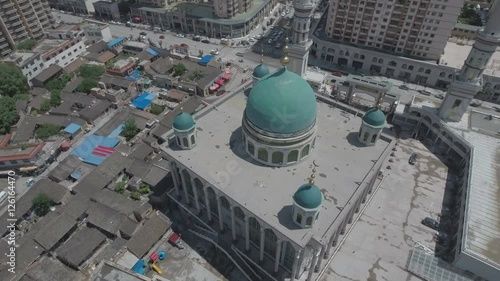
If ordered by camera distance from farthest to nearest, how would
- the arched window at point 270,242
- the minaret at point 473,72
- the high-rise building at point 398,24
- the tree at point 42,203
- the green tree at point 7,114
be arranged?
the high-rise building at point 398,24 < the green tree at point 7,114 < the minaret at point 473,72 < the tree at point 42,203 < the arched window at point 270,242

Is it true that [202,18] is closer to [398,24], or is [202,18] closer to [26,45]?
[26,45]

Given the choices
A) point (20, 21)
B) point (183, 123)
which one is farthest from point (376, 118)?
point (20, 21)

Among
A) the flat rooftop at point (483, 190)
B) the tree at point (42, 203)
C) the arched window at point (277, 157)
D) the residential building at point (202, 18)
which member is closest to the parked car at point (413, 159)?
the flat rooftop at point (483, 190)

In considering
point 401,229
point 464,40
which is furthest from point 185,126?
point 464,40

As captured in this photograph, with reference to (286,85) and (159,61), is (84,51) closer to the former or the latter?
(159,61)

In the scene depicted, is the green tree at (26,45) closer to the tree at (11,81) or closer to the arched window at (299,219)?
the tree at (11,81)

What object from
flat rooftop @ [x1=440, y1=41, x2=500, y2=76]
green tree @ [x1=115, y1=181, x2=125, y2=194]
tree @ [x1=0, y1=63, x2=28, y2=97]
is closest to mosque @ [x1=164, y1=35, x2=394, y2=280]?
green tree @ [x1=115, y1=181, x2=125, y2=194]

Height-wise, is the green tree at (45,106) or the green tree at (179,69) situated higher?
the green tree at (179,69)
